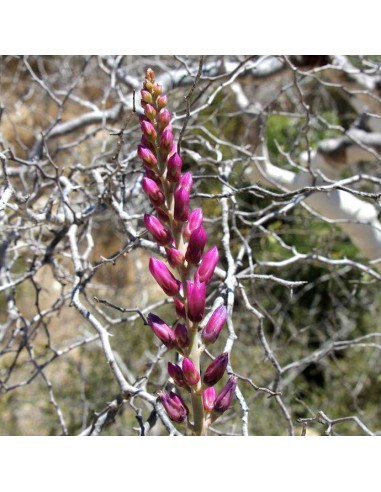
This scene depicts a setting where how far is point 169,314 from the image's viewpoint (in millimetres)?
4984

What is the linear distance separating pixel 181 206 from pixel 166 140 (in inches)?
4.1

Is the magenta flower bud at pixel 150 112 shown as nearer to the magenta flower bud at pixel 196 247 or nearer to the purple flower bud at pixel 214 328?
the magenta flower bud at pixel 196 247

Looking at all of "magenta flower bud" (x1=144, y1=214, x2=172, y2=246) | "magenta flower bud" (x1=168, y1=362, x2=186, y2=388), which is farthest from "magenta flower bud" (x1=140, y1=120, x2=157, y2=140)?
"magenta flower bud" (x1=168, y1=362, x2=186, y2=388)

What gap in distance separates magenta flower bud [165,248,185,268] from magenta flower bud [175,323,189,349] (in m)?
0.09

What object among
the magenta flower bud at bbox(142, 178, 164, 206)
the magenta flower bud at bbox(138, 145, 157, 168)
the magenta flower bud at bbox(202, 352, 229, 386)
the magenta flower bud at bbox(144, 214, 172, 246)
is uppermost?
the magenta flower bud at bbox(138, 145, 157, 168)

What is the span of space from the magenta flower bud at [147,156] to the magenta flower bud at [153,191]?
0.02 m

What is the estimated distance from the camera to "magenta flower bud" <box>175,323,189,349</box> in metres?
0.86

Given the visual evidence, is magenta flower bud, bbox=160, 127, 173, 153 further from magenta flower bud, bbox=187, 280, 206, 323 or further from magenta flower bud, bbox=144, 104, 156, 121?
magenta flower bud, bbox=187, 280, 206, 323

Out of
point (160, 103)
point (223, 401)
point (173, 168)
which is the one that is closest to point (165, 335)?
point (223, 401)

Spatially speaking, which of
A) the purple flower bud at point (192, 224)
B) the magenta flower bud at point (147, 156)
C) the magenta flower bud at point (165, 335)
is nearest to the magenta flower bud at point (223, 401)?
the magenta flower bud at point (165, 335)

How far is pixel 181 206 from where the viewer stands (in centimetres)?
88

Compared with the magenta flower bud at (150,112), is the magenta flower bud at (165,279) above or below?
below

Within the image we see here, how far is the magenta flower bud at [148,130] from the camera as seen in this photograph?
894 millimetres
